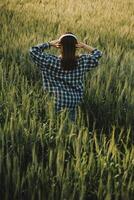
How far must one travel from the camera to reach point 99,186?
193 centimetres

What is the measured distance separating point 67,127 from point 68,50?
48 centimetres

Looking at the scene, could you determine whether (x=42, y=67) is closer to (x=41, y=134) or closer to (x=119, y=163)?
(x=41, y=134)

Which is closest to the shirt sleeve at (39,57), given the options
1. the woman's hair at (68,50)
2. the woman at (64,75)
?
the woman at (64,75)

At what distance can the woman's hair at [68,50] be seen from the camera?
283 centimetres

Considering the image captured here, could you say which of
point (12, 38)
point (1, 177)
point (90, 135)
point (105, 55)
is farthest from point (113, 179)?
point (12, 38)

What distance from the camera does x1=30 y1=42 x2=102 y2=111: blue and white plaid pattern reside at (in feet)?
9.71

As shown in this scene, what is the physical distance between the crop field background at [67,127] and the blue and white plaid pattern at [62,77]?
3.1 inches

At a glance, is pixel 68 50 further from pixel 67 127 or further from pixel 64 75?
pixel 67 127

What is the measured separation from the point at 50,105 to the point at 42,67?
0.38 m

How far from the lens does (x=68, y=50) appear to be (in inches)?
112

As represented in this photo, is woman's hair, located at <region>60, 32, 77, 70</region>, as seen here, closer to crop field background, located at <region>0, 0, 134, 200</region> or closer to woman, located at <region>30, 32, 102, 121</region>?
woman, located at <region>30, 32, 102, 121</region>

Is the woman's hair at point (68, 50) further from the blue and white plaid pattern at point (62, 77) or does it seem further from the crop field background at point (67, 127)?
the crop field background at point (67, 127)

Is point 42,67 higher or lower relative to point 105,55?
higher

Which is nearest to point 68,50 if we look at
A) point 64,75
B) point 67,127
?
point 64,75
